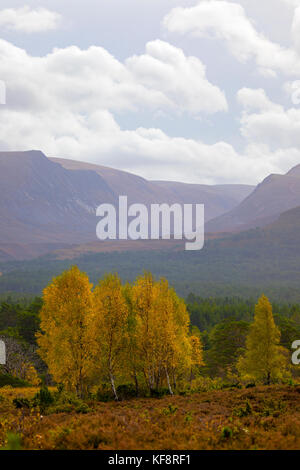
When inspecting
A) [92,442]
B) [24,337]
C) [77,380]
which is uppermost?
[92,442]

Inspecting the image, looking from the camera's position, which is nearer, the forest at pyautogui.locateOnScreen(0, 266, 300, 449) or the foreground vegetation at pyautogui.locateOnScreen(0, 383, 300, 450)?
the foreground vegetation at pyautogui.locateOnScreen(0, 383, 300, 450)

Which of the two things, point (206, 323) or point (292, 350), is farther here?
point (206, 323)

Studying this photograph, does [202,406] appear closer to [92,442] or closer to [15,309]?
[92,442]

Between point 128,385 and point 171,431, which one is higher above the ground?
point 171,431

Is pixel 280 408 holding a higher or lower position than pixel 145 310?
lower

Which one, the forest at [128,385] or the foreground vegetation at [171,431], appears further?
the forest at [128,385]

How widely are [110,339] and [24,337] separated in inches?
1539

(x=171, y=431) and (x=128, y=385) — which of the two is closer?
(x=171, y=431)

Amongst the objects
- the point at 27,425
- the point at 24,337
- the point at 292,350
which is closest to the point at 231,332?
the point at 292,350

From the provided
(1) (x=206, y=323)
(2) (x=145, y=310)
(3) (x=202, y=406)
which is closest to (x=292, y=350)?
(2) (x=145, y=310)

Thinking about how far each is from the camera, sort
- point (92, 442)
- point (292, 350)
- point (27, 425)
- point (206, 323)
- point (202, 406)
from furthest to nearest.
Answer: point (206, 323), point (292, 350), point (202, 406), point (27, 425), point (92, 442)

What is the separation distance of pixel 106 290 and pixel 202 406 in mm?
13346
